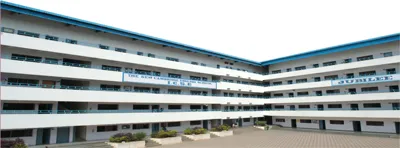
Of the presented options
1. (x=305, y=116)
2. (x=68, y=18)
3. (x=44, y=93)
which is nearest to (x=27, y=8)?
(x=68, y=18)

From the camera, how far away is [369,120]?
32.4 metres

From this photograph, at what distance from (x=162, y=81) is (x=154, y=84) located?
1.04 metres

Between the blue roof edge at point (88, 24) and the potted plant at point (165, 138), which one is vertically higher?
the blue roof edge at point (88, 24)

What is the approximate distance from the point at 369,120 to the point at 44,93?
127 feet

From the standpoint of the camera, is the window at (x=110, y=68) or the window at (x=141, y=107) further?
the window at (x=141, y=107)

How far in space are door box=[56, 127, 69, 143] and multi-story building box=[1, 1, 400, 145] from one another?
0.09m

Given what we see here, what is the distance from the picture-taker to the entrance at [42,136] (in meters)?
21.9

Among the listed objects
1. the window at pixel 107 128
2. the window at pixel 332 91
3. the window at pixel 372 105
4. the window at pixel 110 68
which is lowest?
the window at pixel 107 128

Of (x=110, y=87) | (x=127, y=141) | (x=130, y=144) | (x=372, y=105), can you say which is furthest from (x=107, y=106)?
(x=372, y=105)

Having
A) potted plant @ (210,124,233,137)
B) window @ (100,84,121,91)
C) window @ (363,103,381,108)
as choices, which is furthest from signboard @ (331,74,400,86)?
window @ (100,84,121,91)

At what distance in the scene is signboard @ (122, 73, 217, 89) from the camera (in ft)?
86.7

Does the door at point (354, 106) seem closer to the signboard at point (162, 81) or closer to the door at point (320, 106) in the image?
the door at point (320, 106)

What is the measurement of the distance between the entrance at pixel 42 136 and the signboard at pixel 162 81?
28.0 ft

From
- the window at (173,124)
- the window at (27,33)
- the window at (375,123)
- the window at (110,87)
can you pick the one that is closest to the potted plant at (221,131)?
the window at (173,124)
